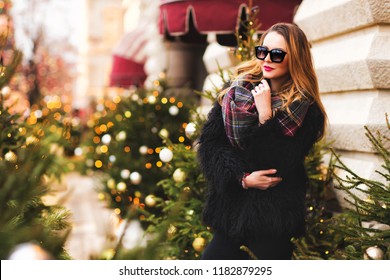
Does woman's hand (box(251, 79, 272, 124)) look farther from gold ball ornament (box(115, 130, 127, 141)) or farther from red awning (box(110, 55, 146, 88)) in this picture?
red awning (box(110, 55, 146, 88))

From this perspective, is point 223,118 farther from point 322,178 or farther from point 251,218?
point 322,178

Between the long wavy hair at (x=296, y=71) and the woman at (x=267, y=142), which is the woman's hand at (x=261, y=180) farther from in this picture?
the long wavy hair at (x=296, y=71)

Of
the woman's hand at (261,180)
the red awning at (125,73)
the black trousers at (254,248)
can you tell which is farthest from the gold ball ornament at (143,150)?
the red awning at (125,73)

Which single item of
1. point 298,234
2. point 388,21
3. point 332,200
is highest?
point 388,21

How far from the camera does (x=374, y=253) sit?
244cm

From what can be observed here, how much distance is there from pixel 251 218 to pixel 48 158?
1435 millimetres

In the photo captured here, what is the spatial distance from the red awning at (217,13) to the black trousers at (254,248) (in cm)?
245

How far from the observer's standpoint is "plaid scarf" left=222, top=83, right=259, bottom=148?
2.60 meters

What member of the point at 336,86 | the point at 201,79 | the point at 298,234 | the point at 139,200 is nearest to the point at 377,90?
the point at 336,86

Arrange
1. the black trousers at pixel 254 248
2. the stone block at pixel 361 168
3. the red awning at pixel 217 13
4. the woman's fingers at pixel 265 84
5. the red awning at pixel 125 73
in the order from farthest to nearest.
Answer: the red awning at pixel 125 73 → the red awning at pixel 217 13 → the stone block at pixel 361 168 → the black trousers at pixel 254 248 → the woman's fingers at pixel 265 84

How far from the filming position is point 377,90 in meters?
3.69

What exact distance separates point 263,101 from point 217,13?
260 centimetres

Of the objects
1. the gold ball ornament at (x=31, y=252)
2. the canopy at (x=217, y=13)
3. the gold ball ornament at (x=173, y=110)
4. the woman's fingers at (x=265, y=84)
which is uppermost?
the canopy at (x=217, y=13)

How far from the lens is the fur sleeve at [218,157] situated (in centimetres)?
265
